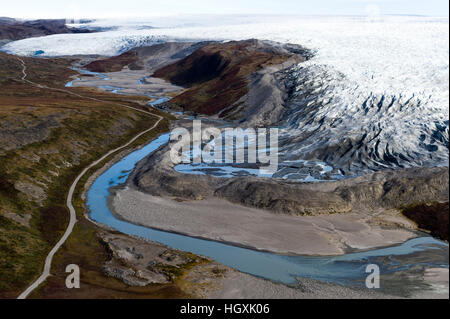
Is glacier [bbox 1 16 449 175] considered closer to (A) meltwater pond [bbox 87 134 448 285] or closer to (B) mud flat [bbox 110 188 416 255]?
(B) mud flat [bbox 110 188 416 255]

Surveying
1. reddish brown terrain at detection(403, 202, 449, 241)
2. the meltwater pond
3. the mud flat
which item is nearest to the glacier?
reddish brown terrain at detection(403, 202, 449, 241)

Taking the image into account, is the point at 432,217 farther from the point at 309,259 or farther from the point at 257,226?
the point at 257,226

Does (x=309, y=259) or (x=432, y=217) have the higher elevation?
(x=432, y=217)

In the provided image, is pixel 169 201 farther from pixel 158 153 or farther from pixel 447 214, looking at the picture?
pixel 447 214

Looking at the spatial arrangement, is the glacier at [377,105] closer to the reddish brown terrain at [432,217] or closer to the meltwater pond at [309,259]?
the reddish brown terrain at [432,217]

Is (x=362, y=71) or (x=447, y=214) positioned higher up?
(x=362, y=71)

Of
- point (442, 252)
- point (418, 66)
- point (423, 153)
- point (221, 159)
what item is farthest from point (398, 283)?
point (418, 66)

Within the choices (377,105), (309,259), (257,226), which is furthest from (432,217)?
(377,105)

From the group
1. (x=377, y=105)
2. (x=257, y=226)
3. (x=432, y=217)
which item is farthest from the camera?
(x=377, y=105)
